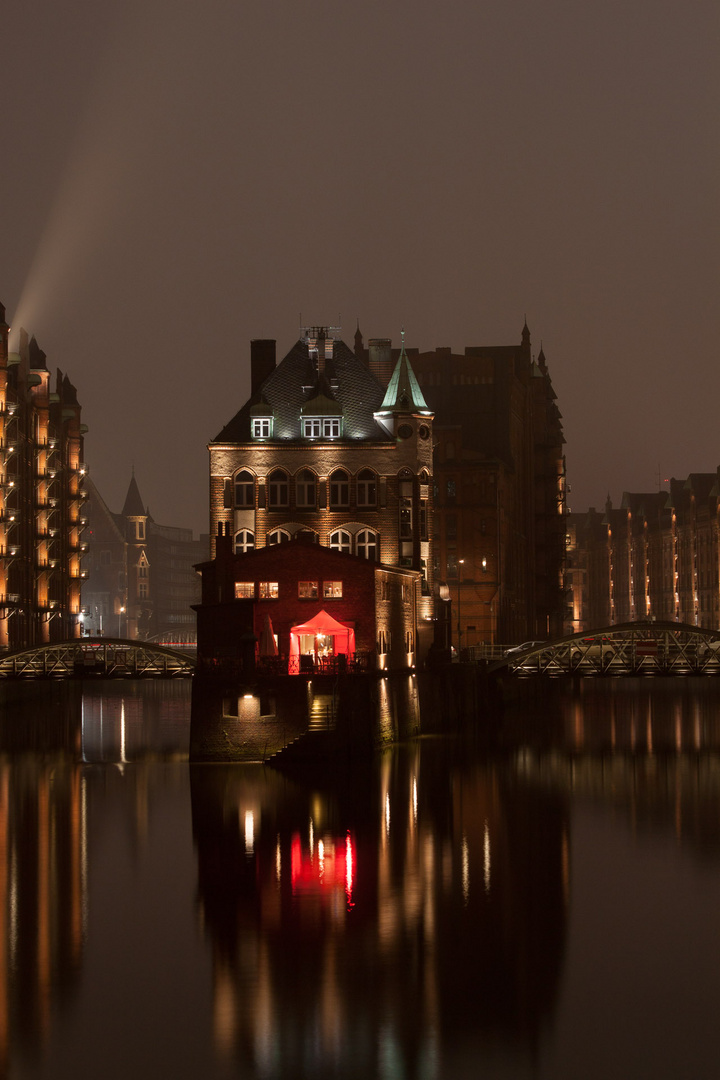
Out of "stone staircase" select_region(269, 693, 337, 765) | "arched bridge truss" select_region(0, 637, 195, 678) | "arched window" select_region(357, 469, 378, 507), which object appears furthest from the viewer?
"arched window" select_region(357, 469, 378, 507)

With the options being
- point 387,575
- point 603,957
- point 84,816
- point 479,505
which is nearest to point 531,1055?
point 603,957

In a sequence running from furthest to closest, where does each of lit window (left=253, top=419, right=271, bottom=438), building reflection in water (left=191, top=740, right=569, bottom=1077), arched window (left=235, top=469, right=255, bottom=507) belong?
lit window (left=253, top=419, right=271, bottom=438) < arched window (left=235, top=469, right=255, bottom=507) < building reflection in water (left=191, top=740, right=569, bottom=1077)

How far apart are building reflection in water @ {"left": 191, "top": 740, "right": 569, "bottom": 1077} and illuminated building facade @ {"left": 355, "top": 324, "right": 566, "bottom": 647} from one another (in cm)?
4455

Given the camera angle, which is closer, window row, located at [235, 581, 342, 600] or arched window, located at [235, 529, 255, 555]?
window row, located at [235, 581, 342, 600]

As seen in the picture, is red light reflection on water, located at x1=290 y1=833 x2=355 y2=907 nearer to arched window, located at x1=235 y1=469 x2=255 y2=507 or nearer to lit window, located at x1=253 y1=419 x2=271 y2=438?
arched window, located at x1=235 y1=469 x2=255 y2=507

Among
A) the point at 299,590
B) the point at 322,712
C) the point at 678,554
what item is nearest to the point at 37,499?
the point at 299,590

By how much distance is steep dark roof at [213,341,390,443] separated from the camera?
279 feet

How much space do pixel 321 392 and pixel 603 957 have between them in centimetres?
5407

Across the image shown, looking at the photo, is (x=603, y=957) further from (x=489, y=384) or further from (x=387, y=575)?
(x=489, y=384)

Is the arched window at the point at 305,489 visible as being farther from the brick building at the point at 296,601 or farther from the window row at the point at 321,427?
the brick building at the point at 296,601

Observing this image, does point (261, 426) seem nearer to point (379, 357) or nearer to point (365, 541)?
point (365, 541)

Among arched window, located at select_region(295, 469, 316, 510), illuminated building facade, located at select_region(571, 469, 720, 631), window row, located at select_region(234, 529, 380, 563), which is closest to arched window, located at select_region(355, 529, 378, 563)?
window row, located at select_region(234, 529, 380, 563)

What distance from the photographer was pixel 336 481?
83.9 metres

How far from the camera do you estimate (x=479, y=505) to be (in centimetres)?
11462
